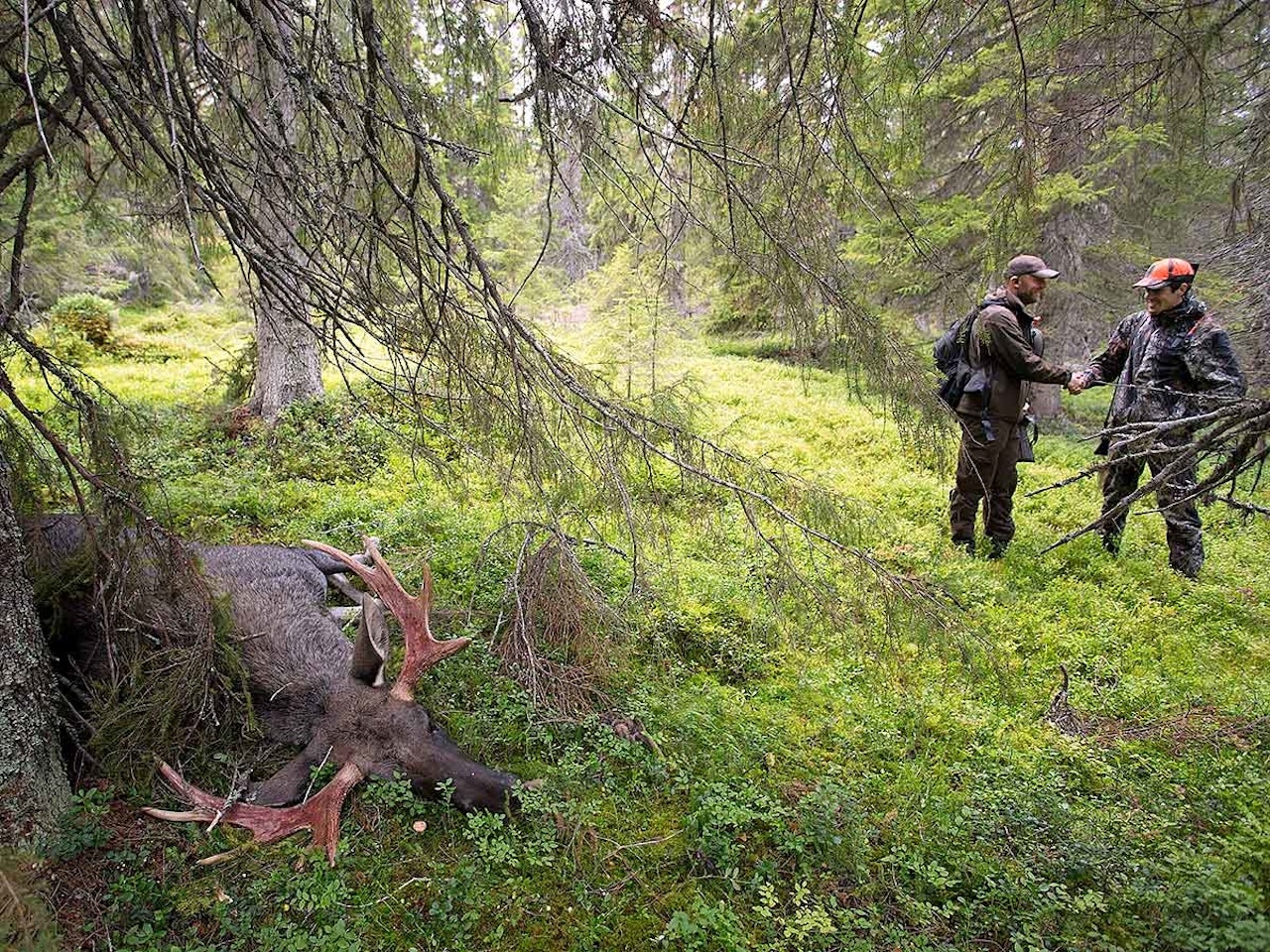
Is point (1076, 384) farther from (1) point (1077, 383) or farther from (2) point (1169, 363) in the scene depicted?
(2) point (1169, 363)

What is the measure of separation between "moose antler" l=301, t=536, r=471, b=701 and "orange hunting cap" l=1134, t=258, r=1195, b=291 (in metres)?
5.61

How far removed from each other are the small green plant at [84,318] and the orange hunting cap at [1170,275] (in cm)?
1695

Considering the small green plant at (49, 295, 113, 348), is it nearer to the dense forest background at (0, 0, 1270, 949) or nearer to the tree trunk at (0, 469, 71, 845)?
the dense forest background at (0, 0, 1270, 949)

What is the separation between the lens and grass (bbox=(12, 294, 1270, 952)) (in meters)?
2.77

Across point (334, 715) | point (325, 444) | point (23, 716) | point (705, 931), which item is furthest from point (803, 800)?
point (325, 444)

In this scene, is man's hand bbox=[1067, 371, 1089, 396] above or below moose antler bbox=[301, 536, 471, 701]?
above

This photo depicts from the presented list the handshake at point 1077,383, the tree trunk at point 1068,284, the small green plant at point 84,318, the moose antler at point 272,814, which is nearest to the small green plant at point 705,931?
the moose antler at point 272,814

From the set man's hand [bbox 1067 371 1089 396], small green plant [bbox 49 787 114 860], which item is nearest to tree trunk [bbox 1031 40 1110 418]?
man's hand [bbox 1067 371 1089 396]

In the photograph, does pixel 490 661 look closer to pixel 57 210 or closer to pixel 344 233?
pixel 344 233

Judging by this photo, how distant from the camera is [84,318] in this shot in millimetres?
13445

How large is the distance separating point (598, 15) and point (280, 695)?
12.8 ft

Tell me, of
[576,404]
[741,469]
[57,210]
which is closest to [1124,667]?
[741,469]

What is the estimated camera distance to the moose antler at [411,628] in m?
3.62

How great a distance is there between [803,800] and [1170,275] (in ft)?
16.2
